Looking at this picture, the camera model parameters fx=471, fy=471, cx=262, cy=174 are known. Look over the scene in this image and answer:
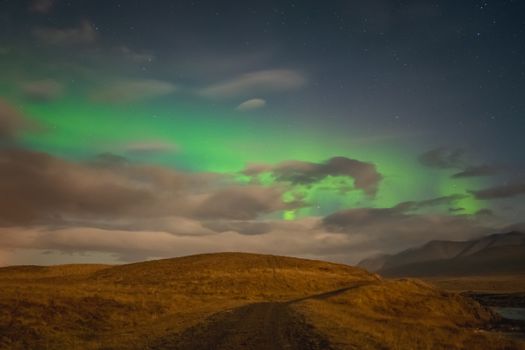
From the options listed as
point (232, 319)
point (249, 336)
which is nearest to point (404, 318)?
point (232, 319)

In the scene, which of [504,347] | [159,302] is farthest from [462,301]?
[159,302]

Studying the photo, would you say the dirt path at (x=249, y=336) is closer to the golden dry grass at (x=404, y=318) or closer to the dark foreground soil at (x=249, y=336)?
the dark foreground soil at (x=249, y=336)

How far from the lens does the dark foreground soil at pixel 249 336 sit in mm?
21797

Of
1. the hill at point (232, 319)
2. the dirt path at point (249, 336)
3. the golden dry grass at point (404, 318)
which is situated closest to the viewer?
the dirt path at point (249, 336)

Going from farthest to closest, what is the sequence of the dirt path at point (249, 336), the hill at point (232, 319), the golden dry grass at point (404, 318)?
the golden dry grass at point (404, 318), the hill at point (232, 319), the dirt path at point (249, 336)

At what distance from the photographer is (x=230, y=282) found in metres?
78.2

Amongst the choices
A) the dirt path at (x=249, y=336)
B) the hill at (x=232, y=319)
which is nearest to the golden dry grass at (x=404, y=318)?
the hill at (x=232, y=319)

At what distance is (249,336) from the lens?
2428cm

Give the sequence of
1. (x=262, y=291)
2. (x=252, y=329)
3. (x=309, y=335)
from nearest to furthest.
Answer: (x=309, y=335)
(x=252, y=329)
(x=262, y=291)

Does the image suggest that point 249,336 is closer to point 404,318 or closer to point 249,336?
point 249,336

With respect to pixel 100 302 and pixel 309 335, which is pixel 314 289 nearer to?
pixel 100 302

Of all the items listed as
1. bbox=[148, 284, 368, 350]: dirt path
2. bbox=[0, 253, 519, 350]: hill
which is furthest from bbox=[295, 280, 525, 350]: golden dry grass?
bbox=[148, 284, 368, 350]: dirt path

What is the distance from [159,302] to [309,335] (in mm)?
22918

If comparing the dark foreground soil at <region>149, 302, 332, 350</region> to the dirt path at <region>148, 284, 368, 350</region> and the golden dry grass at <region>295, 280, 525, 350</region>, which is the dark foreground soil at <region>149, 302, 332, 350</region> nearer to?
the dirt path at <region>148, 284, 368, 350</region>
